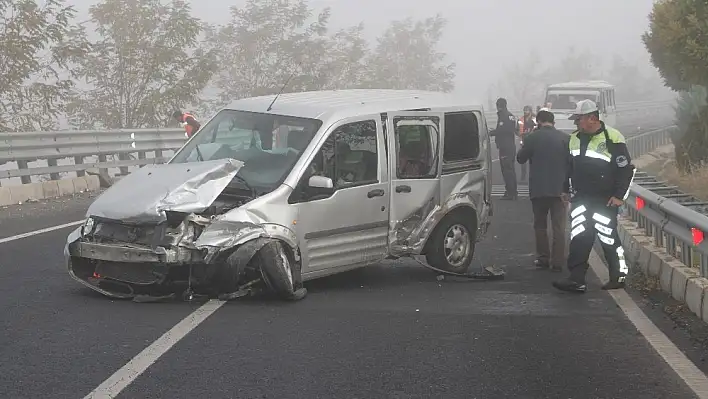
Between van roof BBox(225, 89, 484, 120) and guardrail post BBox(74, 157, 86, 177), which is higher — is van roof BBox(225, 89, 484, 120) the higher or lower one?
the higher one

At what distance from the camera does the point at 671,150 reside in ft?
108

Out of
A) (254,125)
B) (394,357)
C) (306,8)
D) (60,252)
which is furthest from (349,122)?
(306,8)

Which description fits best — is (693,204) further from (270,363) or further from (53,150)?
(53,150)

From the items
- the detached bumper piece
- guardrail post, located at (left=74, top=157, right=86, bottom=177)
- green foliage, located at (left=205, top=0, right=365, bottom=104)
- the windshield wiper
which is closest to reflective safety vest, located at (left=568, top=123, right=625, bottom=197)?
the detached bumper piece

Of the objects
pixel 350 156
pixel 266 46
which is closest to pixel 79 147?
pixel 350 156

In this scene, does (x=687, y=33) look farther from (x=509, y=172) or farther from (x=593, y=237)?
(x=593, y=237)

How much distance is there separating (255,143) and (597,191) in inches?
121

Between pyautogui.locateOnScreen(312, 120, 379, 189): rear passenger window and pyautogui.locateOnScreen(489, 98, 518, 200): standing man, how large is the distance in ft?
28.1

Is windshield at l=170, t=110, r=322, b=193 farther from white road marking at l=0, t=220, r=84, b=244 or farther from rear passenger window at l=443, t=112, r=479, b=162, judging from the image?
white road marking at l=0, t=220, r=84, b=244

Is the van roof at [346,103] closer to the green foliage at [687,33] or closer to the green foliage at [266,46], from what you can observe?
the green foliage at [687,33]

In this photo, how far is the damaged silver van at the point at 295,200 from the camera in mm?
7055

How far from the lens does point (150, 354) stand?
5.71 m

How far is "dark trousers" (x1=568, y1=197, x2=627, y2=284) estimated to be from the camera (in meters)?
8.30

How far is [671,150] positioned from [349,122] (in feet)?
89.6
